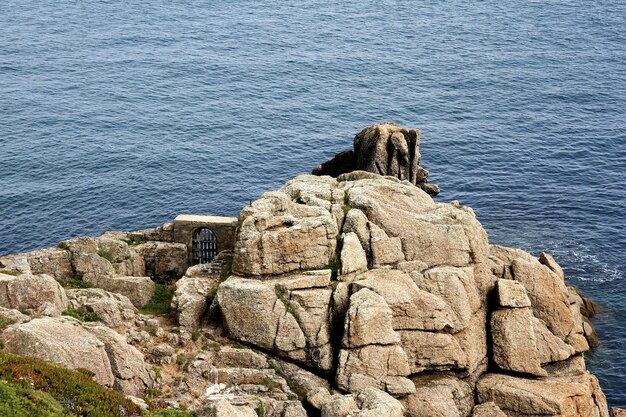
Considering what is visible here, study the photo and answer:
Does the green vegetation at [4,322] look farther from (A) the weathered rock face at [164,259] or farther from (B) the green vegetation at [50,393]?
(A) the weathered rock face at [164,259]

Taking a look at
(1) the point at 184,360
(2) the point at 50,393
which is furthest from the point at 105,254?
(2) the point at 50,393

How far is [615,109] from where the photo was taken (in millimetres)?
138625

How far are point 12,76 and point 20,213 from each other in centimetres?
6152

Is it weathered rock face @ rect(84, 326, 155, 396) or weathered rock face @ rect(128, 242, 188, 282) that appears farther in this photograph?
weathered rock face @ rect(128, 242, 188, 282)

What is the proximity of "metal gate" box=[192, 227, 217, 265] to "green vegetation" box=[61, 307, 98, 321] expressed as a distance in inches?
537

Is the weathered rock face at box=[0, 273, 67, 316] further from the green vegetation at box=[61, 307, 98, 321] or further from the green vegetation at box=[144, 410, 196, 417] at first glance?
the green vegetation at box=[144, 410, 196, 417]

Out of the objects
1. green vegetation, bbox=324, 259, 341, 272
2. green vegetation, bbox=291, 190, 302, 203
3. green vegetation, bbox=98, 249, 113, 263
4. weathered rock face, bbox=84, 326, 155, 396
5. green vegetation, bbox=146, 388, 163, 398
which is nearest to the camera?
weathered rock face, bbox=84, 326, 155, 396

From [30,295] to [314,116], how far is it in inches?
3440

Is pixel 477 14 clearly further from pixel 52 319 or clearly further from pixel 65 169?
pixel 52 319

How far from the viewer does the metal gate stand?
219 feet

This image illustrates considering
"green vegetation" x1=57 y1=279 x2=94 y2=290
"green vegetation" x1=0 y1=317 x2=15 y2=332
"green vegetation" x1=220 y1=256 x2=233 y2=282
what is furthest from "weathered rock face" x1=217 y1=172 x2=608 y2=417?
"green vegetation" x1=0 y1=317 x2=15 y2=332

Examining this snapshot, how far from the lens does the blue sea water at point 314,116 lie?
102m

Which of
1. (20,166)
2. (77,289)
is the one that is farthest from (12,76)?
(77,289)

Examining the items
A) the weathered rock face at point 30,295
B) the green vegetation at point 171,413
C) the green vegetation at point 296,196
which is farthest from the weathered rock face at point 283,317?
the weathered rock face at point 30,295
